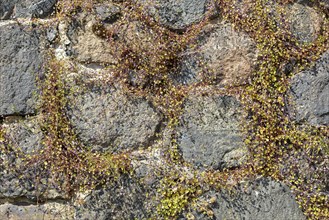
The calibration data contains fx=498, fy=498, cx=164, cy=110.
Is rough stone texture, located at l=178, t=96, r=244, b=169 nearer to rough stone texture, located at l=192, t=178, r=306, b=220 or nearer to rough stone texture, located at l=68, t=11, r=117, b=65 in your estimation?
rough stone texture, located at l=192, t=178, r=306, b=220

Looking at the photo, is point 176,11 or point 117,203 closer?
point 117,203

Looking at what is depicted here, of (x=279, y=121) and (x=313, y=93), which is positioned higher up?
(x=313, y=93)

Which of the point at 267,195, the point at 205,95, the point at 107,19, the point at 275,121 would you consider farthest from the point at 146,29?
the point at 267,195

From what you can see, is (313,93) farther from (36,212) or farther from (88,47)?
(36,212)

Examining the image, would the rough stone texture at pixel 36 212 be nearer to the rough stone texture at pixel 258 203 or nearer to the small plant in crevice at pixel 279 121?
the rough stone texture at pixel 258 203

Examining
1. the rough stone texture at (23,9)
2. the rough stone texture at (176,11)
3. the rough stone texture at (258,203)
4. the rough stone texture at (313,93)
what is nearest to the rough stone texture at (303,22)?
the rough stone texture at (313,93)

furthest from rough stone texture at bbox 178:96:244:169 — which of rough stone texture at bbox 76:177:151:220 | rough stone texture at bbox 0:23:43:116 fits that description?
rough stone texture at bbox 0:23:43:116

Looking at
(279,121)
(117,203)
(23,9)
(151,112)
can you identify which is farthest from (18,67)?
(279,121)
